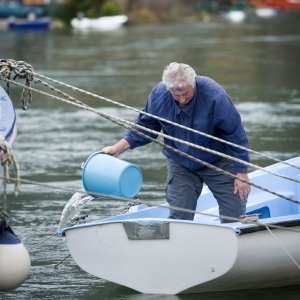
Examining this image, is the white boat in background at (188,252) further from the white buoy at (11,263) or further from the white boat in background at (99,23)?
the white boat in background at (99,23)

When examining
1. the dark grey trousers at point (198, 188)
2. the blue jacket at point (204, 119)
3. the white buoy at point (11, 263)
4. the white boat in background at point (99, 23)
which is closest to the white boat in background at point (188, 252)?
the dark grey trousers at point (198, 188)

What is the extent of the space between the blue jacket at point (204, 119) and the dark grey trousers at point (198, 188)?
0.09 m

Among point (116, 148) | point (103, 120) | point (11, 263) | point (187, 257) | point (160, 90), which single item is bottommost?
point (103, 120)

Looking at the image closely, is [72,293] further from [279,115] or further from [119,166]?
[279,115]

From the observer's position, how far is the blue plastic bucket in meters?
7.24

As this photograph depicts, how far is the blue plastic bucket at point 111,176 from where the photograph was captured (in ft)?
23.7

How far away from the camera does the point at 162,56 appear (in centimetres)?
3203

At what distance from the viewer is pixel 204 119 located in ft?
23.6

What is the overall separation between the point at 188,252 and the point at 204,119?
897 millimetres

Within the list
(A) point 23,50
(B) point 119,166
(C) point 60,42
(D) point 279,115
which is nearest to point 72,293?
(B) point 119,166

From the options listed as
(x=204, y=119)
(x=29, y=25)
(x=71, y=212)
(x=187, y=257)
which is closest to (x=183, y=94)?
(x=204, y=119)

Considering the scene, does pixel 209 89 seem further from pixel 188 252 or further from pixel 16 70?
pixel 16 70

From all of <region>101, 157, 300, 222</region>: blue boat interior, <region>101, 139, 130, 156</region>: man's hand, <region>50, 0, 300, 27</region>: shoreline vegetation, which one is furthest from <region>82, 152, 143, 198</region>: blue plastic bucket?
<region>50, 0, 300, 27</region>: shoreline vegetation

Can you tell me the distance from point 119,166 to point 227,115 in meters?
0.80
